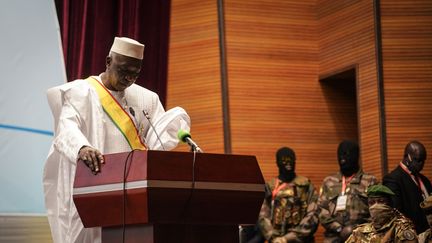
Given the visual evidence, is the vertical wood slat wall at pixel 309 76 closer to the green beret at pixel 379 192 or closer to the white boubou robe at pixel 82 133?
the green beret at pixel 379 192

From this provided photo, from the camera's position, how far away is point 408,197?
23.1 feet

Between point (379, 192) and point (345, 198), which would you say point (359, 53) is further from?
point (379, 192)

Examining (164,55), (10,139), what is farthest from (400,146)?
(10,139)

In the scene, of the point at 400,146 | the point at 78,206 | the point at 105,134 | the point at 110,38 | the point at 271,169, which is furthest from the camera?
the point at 271,169

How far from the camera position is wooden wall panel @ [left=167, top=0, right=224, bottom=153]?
8.77m

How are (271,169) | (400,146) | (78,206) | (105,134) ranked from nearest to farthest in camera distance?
1. (78,206)
2. (105,134)
3. (400,146)
4. (271,169)

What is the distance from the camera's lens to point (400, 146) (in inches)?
328

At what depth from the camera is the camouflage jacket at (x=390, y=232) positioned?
5709 millimetres

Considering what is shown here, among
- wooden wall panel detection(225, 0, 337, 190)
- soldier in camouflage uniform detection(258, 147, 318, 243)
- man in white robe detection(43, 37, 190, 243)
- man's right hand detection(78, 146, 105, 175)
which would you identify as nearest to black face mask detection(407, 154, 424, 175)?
soldier in camouflage uniform detection(258, 147, 318, 243)

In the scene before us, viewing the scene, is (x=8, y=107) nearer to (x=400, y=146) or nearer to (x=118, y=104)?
(x=118, y=104)

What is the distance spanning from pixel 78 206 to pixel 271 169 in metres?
5.29

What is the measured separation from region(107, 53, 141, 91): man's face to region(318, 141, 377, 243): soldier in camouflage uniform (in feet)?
11.3

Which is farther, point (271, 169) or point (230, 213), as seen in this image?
point (271, 169)

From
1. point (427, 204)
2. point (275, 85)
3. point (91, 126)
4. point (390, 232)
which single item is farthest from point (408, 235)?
point (275, 85)
